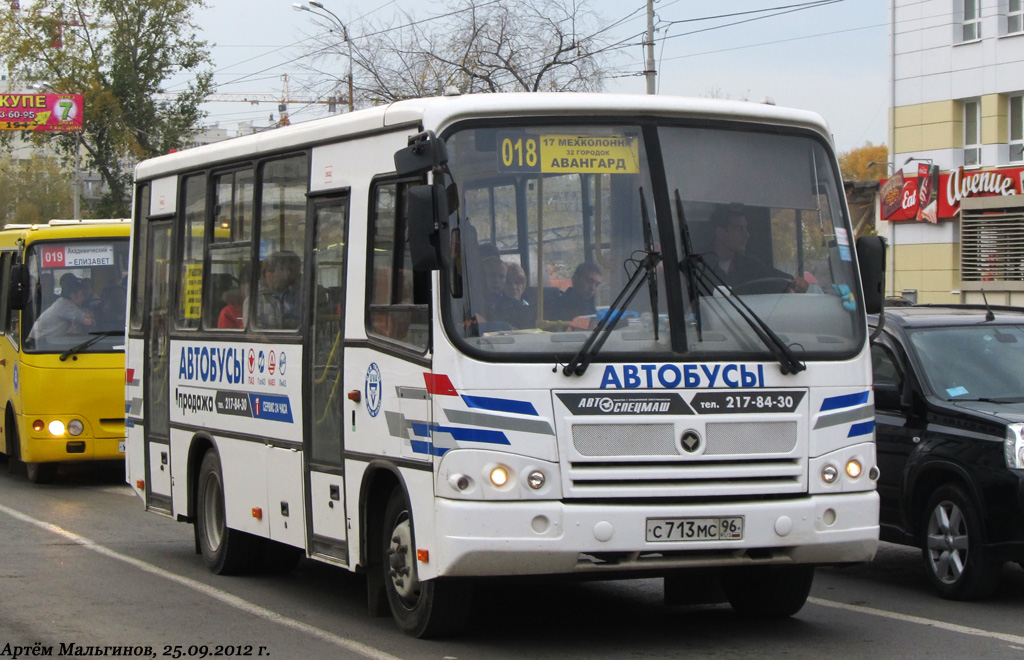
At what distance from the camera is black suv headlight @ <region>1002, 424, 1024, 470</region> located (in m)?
9.16

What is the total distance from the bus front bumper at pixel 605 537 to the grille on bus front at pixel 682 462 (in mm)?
80

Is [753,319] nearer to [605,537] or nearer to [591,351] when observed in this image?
[591,351]

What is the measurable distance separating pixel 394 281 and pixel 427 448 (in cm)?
103

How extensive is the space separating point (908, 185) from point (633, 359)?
28868 mm

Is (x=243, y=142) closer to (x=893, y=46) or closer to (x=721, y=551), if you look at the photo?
(x=721, y=551)

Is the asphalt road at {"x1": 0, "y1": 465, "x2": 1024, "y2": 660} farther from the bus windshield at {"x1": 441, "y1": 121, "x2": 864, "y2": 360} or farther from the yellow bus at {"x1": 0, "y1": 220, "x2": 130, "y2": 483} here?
the yellow bus at {"x1": 0, "y1": 220, "x2": 130, "y2": 483}

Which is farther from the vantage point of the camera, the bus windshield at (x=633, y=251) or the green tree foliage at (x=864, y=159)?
the green tree foliage at (x=864, y=159)

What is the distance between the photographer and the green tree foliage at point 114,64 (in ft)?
192

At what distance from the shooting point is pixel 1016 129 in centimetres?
3281

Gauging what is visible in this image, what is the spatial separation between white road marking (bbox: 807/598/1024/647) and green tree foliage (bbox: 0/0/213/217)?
51895 millimetres

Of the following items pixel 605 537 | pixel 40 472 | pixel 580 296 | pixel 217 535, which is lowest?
pixel 40 472

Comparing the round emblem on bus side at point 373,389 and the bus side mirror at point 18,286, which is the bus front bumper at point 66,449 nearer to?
the bus side mirror at point 18,286

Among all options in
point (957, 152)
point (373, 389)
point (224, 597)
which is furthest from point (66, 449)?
point (957, 152)

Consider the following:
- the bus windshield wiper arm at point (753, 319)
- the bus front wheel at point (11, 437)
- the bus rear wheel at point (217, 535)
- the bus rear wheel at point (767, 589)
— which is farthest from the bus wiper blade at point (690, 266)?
the bus front wheel at point (11, 437)
